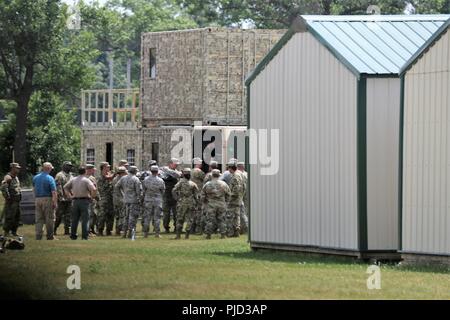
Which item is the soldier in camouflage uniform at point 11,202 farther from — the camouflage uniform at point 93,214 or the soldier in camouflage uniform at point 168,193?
the soldier in camouflage uniform at point 168,193

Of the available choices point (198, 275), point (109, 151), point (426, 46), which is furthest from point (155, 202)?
point (109, 151)

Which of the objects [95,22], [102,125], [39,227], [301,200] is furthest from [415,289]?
[95,22]

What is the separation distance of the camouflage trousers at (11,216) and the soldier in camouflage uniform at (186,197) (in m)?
3.77

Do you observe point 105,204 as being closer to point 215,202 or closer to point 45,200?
point 215,202

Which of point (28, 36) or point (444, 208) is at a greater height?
point (28, 36)

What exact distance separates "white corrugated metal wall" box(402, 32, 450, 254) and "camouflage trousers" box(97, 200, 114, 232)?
1429cm

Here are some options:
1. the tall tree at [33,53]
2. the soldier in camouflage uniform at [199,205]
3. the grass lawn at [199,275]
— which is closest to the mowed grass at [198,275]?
the grass lawn at [199,275]

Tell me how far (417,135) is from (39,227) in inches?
475

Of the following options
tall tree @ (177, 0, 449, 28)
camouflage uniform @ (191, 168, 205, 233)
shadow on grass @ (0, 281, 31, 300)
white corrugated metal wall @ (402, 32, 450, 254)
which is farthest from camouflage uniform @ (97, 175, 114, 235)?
tall tree @ (177, 0, 449, 28)

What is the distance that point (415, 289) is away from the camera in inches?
882

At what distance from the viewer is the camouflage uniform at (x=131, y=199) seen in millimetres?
37906

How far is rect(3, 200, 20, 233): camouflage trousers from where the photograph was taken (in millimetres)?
37781
